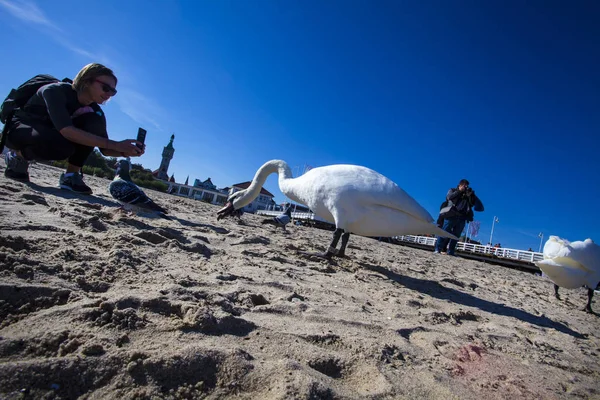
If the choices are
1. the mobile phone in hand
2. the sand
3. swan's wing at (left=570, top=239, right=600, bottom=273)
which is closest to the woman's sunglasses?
the mobile phone in hand

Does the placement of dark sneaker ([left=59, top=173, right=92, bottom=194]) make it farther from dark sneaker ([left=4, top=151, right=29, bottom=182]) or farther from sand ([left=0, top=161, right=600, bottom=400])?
sand ([left=0, top=161, right=600, bottom=400])

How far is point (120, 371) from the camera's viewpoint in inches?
40.4

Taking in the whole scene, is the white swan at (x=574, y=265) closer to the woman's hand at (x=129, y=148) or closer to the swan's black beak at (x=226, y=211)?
the swan's black beak at (x=226, y=211)

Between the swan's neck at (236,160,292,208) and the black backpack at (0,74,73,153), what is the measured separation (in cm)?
302

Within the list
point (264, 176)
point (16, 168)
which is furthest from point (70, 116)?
point (264, 176)

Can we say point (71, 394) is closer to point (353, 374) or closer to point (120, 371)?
point (120, 371)

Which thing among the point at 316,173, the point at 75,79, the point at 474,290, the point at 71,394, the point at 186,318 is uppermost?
the point at 75,79

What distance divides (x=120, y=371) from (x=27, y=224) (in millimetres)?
1880

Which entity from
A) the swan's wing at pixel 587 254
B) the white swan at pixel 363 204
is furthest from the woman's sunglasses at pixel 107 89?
the swan's wing at pixel 587 254

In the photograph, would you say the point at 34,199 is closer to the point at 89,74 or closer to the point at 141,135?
the point at 141,135

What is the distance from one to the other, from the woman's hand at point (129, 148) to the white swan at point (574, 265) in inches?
218

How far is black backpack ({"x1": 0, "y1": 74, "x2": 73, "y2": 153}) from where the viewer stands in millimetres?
3666

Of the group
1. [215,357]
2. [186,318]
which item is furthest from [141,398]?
[186,318]

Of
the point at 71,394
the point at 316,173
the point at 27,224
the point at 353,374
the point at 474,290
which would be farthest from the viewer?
the point at 316,173
